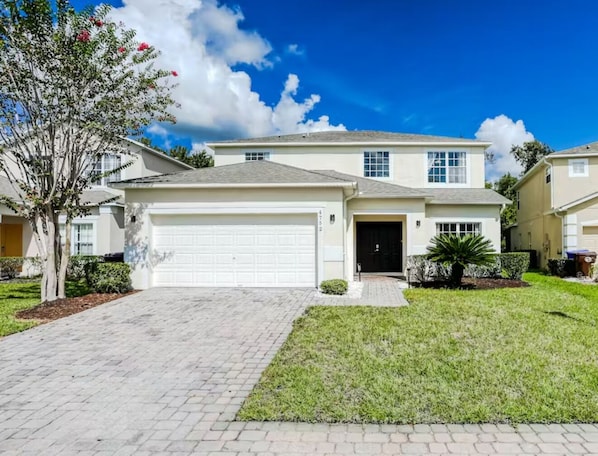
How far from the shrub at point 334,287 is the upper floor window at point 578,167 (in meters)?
14.9

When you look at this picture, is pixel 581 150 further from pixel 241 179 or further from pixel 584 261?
pixel 241 179

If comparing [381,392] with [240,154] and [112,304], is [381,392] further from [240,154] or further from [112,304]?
[240,154]

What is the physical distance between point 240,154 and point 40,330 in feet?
45.7

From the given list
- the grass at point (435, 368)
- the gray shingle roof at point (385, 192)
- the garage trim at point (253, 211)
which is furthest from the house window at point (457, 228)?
the grass at point (435, 368)

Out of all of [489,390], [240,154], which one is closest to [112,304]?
[489,390]

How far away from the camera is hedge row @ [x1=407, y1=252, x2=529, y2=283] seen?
45.9 ft

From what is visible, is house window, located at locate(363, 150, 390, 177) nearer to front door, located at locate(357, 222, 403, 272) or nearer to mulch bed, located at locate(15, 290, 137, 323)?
front door, located at locate(357, 222, 403, 272)

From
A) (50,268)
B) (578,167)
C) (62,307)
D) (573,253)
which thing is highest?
(578,167)

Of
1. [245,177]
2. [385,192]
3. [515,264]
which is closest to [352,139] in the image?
[385,192]

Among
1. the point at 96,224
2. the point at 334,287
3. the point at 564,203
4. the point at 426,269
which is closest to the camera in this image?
the point at 334,287

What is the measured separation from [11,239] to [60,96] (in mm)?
12361

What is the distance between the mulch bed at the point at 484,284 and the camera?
12.6 meters

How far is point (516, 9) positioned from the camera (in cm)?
1221

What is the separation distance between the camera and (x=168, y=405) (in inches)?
170
